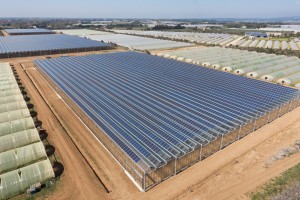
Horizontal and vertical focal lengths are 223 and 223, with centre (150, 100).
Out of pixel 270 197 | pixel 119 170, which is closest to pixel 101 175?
pixel 119 170

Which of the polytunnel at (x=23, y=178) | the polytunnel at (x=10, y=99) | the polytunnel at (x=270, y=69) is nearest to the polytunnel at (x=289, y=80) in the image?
the polytunnel at (x=270, y=69)

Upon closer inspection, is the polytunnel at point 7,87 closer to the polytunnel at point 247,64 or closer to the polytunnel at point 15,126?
the polytunnel at point 15,126

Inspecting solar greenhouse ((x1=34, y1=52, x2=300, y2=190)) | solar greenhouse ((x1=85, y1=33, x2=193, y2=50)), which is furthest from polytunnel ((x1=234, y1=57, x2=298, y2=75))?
Answer: solar greenhouse ((x1=85, y1=33, x2=193, y2=50))

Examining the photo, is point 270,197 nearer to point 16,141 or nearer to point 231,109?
point 231,109


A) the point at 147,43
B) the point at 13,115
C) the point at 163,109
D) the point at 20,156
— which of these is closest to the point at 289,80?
the point at 163,109

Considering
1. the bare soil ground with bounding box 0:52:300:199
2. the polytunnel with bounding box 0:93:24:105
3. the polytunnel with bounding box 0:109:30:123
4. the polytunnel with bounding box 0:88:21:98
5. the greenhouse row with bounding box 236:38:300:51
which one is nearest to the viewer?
the bare soil ground with bounding box 0:52:300:199

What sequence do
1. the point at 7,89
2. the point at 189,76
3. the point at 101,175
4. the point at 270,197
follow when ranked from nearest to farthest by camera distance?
the point at 270,197 → the point at 101,175 → the point at 7,89 → the point at 189,76

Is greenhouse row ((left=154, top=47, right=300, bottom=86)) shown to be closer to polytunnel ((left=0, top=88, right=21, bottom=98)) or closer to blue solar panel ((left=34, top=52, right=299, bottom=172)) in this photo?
blue solar panel ((left=34, top=52, right=299, bottom=172))
